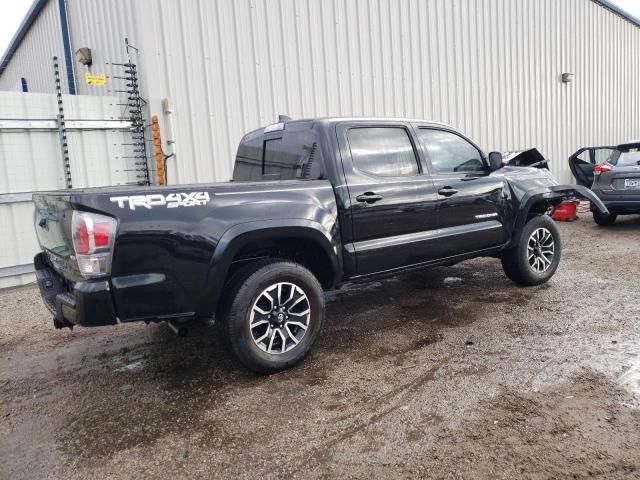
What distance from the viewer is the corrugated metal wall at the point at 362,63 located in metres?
7.37

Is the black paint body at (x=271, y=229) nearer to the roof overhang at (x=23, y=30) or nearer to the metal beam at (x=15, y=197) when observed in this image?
the metal beam at (x=15, y=197)

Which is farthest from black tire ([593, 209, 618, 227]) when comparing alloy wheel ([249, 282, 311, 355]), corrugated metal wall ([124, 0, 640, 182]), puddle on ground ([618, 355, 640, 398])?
alloy wheel ([249, 282, 311, 355])

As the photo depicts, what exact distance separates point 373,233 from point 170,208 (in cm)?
167

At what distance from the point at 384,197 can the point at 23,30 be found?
47.6 feet

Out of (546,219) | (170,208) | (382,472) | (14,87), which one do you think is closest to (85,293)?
(170,208)

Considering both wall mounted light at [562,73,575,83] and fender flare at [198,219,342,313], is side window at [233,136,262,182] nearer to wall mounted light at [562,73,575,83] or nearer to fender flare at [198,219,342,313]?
fender flare at [198,219,342,313]

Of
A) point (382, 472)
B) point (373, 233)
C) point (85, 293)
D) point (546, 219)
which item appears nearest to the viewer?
point (382, 472)

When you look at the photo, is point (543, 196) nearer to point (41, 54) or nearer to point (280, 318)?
point (280, 318)

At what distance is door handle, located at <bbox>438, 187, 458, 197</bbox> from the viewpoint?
4.36 meters

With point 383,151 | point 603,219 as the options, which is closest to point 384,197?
point 383,151

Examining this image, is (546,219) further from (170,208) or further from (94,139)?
(94,139)

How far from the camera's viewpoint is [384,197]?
3.94 meters

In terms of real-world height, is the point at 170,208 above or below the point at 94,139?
below

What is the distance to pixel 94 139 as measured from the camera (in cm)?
706
